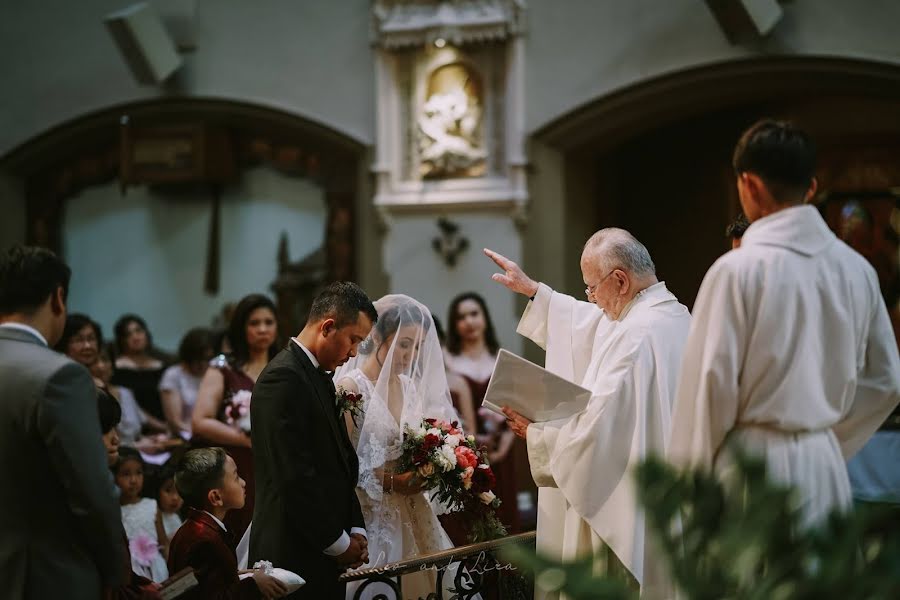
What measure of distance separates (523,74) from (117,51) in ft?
11.0

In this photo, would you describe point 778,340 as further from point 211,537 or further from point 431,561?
point 211,537

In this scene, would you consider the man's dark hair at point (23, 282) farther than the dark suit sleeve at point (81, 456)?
Yes

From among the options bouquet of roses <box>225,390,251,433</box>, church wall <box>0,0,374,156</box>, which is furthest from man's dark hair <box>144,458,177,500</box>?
church wall <box>0,0,374,156</box>

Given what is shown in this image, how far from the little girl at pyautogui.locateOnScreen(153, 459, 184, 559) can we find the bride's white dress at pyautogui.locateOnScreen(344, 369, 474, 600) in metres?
1.49

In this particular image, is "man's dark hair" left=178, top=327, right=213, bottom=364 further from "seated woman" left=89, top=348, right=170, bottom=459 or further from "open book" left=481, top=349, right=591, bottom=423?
"open book" left=481, top=349, right=591, bottom=423

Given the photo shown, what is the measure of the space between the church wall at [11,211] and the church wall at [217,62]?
0.33 m

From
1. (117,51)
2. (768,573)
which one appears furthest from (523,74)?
(768,573)

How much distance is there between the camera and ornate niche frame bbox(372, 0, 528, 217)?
8.03 metres

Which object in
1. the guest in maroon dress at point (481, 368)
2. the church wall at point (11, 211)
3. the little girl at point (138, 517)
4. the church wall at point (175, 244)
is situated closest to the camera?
the little girl at point (138, 517)

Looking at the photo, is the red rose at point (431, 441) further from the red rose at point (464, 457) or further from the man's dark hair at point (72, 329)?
the man's dark hair at point (72, 329)

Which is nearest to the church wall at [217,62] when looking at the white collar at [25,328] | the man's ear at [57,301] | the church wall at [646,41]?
the church wall at [646,41]

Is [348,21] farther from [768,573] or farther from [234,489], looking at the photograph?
[768,573]

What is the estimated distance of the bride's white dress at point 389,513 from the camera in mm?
4105

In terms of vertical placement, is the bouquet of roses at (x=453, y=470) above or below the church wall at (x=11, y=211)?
below
